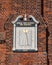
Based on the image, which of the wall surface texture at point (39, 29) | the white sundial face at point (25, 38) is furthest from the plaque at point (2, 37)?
the white sundial face at point (25, 38)

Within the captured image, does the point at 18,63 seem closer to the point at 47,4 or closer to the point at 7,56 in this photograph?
the point at 7,56

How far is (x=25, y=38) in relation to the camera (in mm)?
8109

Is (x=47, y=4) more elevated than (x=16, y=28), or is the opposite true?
(x=47, y=4)

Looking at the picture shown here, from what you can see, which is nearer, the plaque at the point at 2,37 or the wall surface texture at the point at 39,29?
the wall surface texture at the point at 39,29

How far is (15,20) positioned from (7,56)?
0.96 meters

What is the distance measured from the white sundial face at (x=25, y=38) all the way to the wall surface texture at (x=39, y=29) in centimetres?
16

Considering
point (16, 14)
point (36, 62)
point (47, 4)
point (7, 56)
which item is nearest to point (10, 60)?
point (7, 56)

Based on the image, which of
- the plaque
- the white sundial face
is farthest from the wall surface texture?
the white sundial face

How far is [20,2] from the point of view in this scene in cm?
855

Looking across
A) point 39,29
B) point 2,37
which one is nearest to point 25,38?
point 39,29

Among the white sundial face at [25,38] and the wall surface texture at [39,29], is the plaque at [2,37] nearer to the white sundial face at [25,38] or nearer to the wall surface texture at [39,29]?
the wall surface texture at [39,29]

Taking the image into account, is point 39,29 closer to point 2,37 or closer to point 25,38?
point 25,38

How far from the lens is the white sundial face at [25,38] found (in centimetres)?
811

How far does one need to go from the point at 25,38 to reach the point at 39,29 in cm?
43
